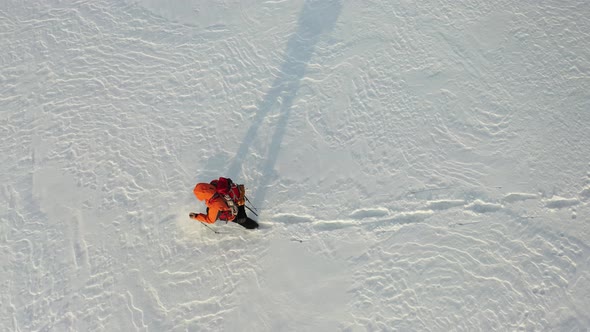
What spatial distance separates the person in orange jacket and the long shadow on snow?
107 centimetres

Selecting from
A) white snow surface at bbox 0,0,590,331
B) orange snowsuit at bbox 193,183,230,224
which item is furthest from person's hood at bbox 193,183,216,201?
white snow surface at bbox 0,0,590,331

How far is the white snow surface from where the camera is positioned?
6801mm

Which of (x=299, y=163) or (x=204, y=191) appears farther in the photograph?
(x=299, y=163)

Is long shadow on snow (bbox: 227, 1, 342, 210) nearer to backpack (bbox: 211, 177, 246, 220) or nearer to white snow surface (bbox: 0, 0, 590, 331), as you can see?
white snow surface (bbox: 0, 0, 590, 331)

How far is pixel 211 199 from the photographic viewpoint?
5926mm

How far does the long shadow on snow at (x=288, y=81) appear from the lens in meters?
7.82

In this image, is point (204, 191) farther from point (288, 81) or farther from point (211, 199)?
point (288, 81)

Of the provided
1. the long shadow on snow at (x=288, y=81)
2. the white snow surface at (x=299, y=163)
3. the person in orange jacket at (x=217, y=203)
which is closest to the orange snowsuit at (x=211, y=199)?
the person in orange jacket at (x=217, y=203)

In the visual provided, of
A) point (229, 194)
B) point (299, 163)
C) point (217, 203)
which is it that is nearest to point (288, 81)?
point (299, 163)

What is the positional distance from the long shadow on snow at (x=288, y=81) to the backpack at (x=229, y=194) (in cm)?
113

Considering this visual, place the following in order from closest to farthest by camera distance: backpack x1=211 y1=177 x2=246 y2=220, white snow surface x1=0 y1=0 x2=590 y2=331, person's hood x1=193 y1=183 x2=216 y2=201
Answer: person's hood x1=193 y1=183 x2=216 y2=201 → backpack x1=211 y1=177 x2=246 y2=220 → white snow surface x1=0 y1=0 x2=590 y2=331

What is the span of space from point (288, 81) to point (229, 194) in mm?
3403

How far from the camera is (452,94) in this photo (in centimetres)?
825

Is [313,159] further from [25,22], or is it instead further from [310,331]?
[25,22]
